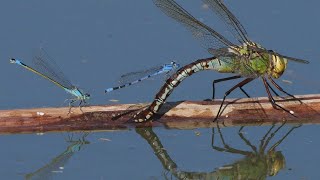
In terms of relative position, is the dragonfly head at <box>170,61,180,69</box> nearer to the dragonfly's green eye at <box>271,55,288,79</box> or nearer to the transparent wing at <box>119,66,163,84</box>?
the transparent wing at <box>119,66,163,84</box>

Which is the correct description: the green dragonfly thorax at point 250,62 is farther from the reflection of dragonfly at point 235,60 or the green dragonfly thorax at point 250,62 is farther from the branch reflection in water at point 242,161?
the branch reflection in water at point 242,161

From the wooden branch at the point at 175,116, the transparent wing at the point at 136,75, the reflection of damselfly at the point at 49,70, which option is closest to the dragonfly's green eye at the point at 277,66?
the wooden branch at the point at 175,116

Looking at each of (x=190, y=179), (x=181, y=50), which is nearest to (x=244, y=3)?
(x=181, y=50)

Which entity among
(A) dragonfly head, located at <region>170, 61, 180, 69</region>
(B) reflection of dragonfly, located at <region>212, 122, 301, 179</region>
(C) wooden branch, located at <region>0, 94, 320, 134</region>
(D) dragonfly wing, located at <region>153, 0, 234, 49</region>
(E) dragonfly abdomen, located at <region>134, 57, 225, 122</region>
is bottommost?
(B) reflection of dragonfly, located at <region>212, 122, 301, 179</region>

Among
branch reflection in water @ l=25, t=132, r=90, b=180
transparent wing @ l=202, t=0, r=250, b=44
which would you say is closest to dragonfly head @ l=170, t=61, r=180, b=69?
transparent wing @ l=202, t=0, r=250, b=44

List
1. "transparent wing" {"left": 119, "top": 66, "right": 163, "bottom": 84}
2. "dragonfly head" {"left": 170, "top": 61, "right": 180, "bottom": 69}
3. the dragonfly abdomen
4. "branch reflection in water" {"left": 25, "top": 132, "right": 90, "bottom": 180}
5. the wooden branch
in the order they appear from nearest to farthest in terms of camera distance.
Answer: "branch reflection in water" {"left": 25, "top": 132, "right": 90, "bottom": 180} < the wooden branch < the dragonfly abdomen < "dragonfly head" {"left": 170, "top": 61, "right": 180, "bottom": 69} < "transparent wing" {"left": 119, "top": 66, "right": 163, "bottom": 84}

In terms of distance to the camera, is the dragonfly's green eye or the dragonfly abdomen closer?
the dragonfly abdomen

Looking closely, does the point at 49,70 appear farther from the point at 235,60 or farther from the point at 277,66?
the point at 277,66

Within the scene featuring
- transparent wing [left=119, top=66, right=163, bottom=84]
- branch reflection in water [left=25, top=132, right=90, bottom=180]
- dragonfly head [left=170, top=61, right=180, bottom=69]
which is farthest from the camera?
transparent wing [left=119, top=66, right=163, bottom=84]
